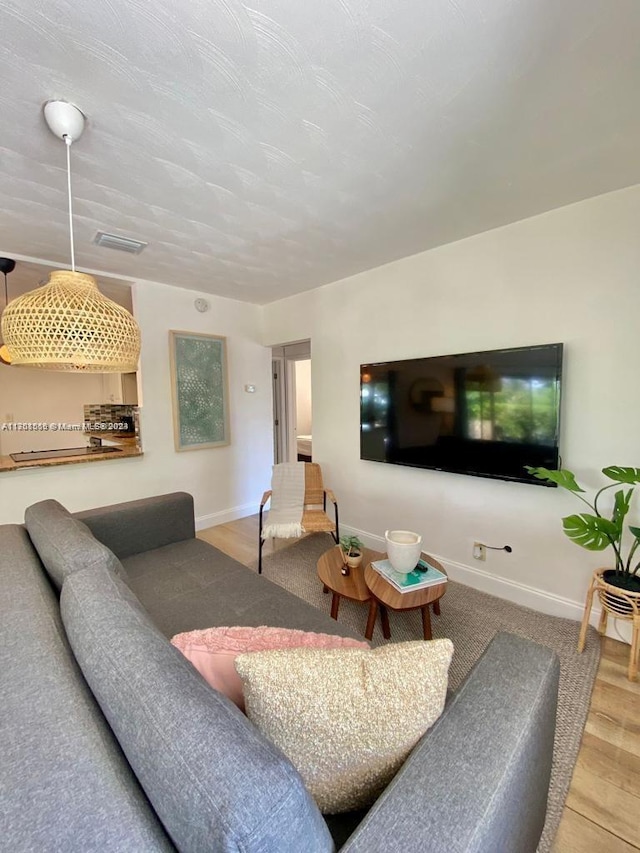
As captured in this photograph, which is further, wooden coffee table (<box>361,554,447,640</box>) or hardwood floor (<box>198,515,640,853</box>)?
wooden coffee table (<box>361,554,447,640</box>)

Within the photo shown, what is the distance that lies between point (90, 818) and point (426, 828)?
1.77 ft

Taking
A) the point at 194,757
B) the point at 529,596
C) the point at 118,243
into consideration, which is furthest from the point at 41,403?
the point at 529,596

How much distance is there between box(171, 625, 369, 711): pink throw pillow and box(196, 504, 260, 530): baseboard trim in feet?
9.53

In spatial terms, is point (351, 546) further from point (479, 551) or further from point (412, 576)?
point (479, 551)

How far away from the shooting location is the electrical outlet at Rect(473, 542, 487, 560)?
2.53m

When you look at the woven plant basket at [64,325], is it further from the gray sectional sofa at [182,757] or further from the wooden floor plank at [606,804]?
the wooden floor plank at [606,804]

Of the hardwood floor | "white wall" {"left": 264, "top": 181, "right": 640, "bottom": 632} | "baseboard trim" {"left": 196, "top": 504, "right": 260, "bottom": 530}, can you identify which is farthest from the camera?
"baseboard trim" {"left": 196, "top": 504, "right": 260, "bottom": 530}

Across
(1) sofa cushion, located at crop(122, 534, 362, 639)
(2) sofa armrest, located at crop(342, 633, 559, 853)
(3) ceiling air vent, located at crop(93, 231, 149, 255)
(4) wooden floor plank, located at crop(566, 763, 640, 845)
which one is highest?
(3) ceiling air vent, located at crop(93, 231, 149, 255)

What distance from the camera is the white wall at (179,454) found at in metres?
2.99

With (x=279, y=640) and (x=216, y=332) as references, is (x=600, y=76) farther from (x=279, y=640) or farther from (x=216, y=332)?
(x=216, y=332)

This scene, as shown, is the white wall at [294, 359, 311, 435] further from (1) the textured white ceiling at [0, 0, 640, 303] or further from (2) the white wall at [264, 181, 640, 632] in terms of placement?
(1) the textured white ceiling at [0, 0, 640, 303]

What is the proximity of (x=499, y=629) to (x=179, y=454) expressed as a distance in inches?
122

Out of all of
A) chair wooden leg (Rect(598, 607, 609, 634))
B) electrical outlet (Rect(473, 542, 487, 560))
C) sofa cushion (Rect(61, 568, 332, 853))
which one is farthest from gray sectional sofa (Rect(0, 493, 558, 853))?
electrical outlet (Rect(473, 542, 487, 560))

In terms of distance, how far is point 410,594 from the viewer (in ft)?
6.04
